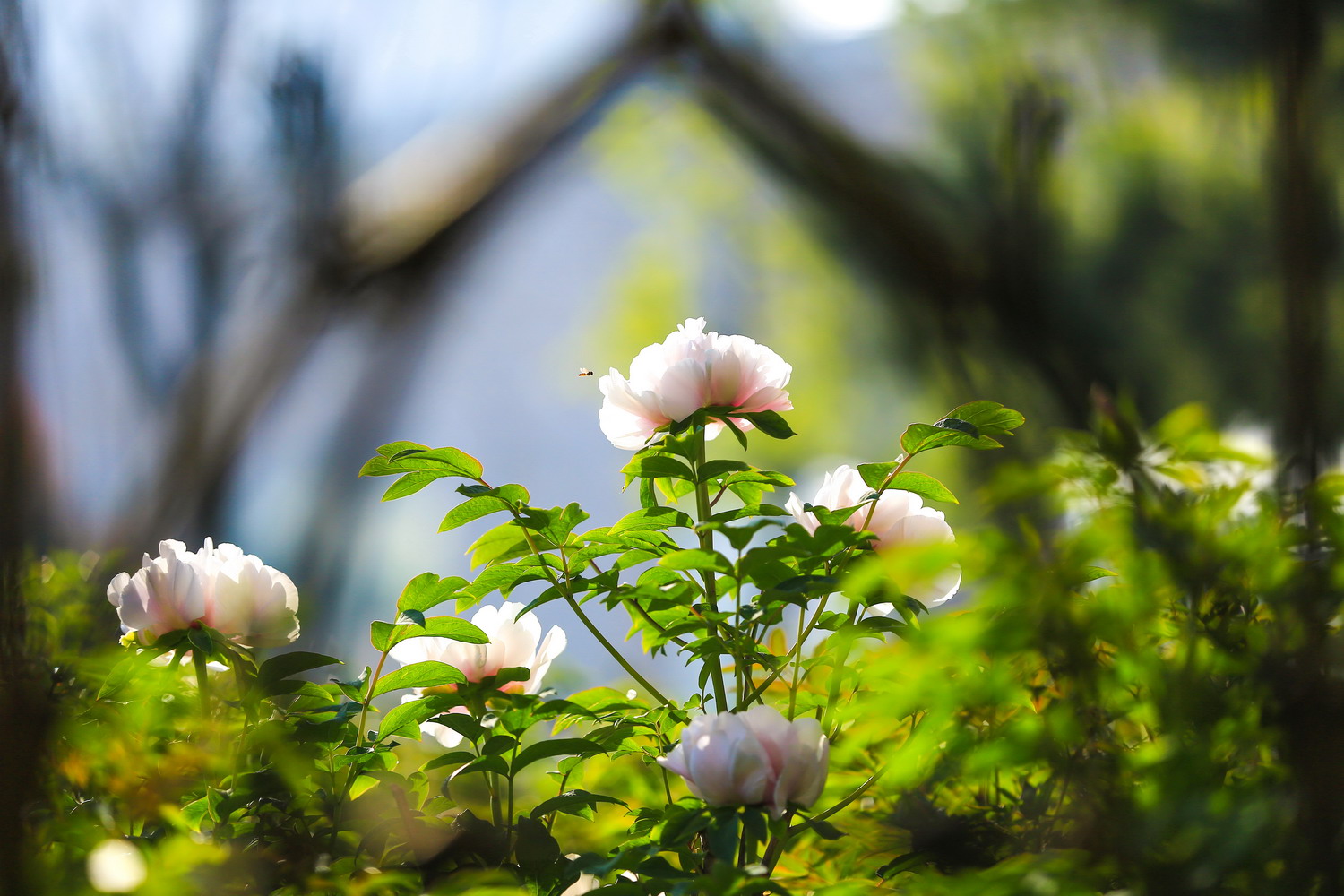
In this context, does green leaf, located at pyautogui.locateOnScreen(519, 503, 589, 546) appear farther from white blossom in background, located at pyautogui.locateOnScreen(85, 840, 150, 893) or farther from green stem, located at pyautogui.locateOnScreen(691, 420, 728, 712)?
white blossom in background, located at pyautogui.locateOnScreen(85, 840, 150, 893)

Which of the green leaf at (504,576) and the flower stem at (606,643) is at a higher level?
the green leaf at (504,576)

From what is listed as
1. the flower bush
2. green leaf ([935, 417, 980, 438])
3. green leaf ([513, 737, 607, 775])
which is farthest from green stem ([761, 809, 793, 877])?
green leaf ([935, 417, 980, 438])

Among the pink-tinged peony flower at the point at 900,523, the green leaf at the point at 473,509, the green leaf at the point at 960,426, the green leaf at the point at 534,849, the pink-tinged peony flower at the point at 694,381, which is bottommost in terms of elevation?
the green leaf at the point at 534,849

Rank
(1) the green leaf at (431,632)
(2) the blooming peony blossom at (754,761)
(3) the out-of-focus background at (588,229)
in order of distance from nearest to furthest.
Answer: (2) the blooming peony blossom at (754,761) → (1) the green leaf at (431,632) → (3) the out-of-focus background at (588,229)

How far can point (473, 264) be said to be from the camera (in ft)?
6.31

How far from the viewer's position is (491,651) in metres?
0.55

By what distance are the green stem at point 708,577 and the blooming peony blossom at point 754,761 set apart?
0.08m

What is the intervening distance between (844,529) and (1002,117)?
179cm

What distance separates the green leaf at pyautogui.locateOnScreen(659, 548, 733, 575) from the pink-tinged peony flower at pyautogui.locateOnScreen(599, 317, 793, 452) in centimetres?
11

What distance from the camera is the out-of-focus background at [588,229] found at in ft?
4.49

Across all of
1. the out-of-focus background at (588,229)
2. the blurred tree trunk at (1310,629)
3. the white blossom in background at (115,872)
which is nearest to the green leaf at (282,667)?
the white blossom in background at (115,872)

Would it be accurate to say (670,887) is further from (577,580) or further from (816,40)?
(816,40)

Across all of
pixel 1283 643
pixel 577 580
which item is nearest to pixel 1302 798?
pixel 1283 643

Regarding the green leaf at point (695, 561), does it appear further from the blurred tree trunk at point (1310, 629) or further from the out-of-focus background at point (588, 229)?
the out-of-focus background at point (588, 229)
